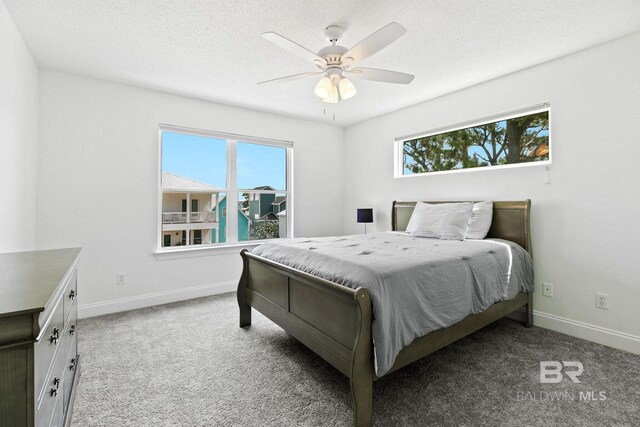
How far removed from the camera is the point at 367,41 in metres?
1.92

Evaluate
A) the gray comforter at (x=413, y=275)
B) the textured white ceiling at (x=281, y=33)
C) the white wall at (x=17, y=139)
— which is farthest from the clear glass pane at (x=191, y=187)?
the gray comforter at (x=413, y=275)

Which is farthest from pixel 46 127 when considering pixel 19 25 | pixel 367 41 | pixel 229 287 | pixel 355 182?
pixel 355 182

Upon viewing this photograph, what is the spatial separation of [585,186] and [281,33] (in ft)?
9.58

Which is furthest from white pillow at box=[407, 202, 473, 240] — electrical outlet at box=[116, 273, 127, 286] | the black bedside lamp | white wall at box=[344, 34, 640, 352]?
electrical outlet at box=[116, 273, 127, 286]

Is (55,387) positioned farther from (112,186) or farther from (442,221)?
(442,221)

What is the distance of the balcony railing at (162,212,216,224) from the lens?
3.77 meters

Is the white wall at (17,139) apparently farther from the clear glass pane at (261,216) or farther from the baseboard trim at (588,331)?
the baseboard trim at (588,331)

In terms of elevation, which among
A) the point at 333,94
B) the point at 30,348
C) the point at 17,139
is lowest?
the point at 30,348

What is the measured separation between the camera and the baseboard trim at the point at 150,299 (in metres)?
3.18

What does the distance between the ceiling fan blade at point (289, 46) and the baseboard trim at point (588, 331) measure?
10.2 feet

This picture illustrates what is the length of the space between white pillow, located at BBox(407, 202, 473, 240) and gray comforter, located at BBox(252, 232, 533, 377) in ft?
1.01

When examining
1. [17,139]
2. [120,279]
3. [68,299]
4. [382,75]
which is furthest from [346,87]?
[120,279]

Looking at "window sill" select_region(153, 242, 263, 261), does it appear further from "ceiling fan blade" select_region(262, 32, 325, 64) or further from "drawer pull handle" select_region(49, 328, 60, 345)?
"ceiling fan blade" select_region(262, 32, 325, 64)

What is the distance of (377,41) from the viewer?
6.27 feet
